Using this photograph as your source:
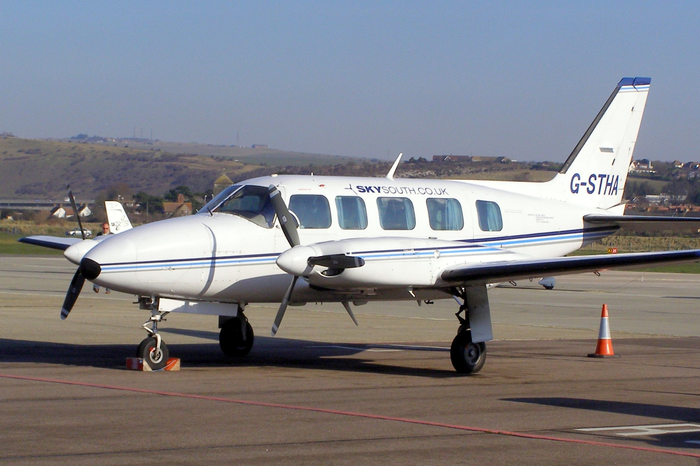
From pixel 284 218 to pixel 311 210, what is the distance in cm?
72

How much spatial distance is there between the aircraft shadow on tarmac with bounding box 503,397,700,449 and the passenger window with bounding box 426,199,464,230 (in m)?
4.07

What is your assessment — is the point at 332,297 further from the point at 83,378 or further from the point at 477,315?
the point at 83,378

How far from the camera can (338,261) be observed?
11.0 meters

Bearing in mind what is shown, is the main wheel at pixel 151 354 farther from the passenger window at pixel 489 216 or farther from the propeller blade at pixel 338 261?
the passenger window at pixel 489 216

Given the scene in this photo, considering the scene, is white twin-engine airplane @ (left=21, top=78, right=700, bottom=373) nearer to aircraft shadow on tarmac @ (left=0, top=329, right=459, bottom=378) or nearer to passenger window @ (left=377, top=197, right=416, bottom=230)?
passenger window @ (left=377, top=197, right=416, bottom=230)

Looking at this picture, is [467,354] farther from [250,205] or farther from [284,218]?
[250,205]

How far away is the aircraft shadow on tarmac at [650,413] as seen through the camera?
7.80m

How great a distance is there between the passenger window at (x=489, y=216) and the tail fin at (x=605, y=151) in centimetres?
208

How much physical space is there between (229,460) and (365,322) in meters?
14.2

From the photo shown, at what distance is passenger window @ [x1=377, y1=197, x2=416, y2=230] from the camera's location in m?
13.1

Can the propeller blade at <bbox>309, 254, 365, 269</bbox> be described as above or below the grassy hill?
above

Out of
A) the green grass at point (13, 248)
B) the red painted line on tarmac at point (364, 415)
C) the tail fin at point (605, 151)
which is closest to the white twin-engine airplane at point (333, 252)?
the tail fin at point (605, 151)

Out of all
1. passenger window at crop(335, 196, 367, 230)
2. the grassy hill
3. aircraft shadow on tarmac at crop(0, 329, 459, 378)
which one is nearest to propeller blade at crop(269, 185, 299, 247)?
passenger window at crop(335, 196, 367, 230)

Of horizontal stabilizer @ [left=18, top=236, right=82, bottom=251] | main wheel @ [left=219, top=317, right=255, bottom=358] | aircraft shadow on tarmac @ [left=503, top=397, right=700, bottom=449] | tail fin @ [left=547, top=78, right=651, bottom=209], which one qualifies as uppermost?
tail fin @ [left=547, top=78, right=651, bottom=209]
